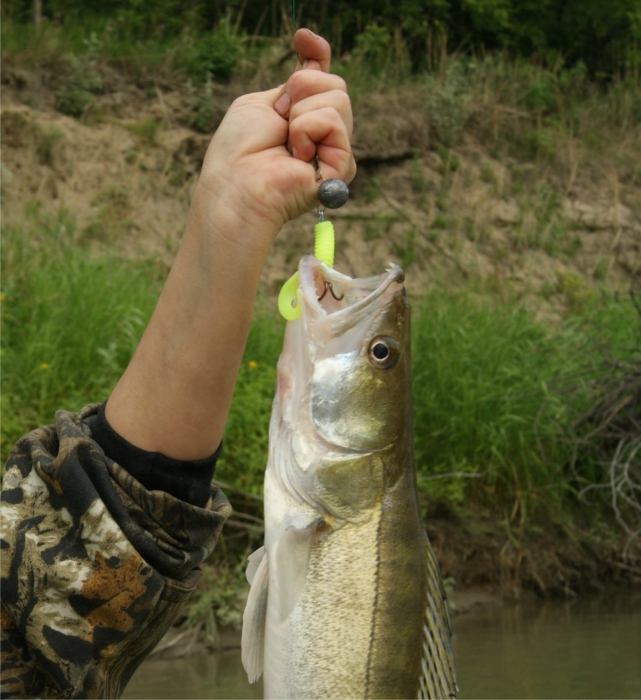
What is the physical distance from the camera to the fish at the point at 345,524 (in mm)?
1411

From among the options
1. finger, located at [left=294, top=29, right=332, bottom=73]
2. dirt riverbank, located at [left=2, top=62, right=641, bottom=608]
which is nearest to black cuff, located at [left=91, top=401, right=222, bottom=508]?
finger, located at [left=294, top=29, right=332, bottom=73]

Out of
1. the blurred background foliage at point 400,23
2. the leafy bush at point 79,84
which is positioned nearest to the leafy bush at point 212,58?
the blurred background foliage at point 400,23

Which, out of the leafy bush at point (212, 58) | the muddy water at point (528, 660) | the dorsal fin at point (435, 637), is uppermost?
the leafy bush at point (212, 58)

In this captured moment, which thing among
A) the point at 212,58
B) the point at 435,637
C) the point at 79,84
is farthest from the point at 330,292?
the point at 212,58

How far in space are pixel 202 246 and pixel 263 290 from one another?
6708 mm

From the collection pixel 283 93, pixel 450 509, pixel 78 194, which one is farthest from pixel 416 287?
pixel 283 93

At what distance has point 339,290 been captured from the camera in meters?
1.57

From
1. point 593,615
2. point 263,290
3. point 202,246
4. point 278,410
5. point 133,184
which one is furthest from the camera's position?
point 133,184

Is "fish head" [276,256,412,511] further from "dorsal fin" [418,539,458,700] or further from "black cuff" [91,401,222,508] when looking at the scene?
"black cuff" [91,401,222,508]

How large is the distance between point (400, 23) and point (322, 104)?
12.2 metres

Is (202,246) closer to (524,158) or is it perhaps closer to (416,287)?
(416,287)

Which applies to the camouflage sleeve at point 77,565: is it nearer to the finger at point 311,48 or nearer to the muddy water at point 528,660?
the finger at point 311,48

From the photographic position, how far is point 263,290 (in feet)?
27.3

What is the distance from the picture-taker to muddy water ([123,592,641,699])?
14.1 feet
